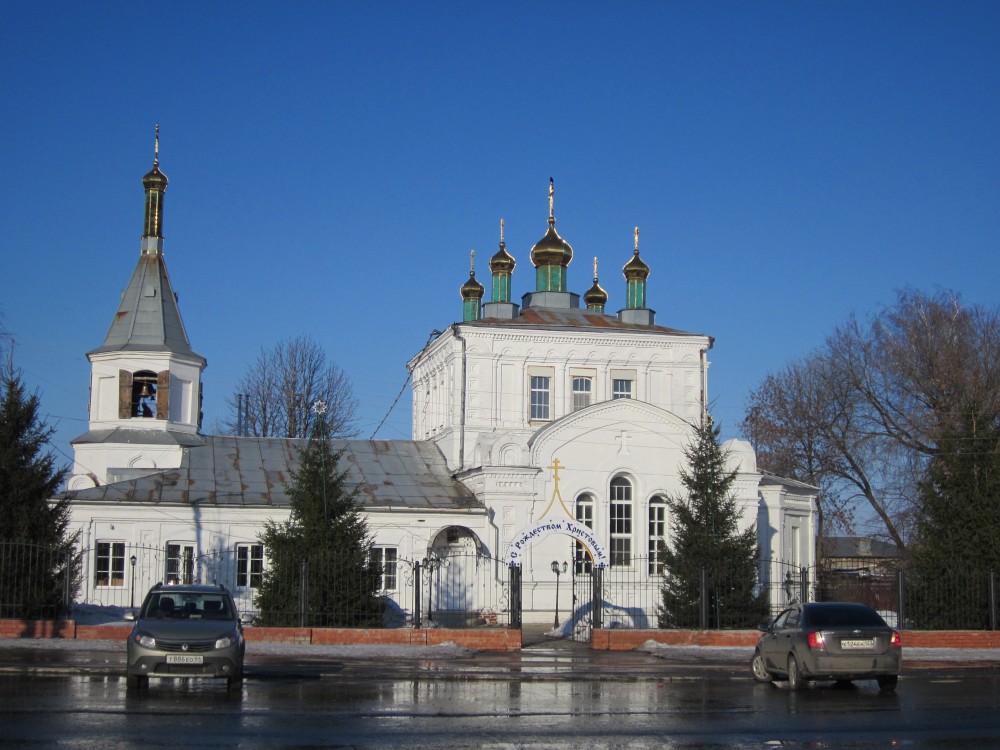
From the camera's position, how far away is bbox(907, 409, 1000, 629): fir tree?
85.7 ft

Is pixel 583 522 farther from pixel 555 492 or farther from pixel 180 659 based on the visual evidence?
pixel 180 659

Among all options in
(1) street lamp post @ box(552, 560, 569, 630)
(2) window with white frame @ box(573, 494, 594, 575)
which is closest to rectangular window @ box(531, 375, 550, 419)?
(2) window with white frame @ box(573, 494, 594, 575)

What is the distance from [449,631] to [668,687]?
7273 mm

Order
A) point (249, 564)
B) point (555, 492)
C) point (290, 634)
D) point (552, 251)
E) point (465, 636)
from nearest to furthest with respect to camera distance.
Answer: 1. point (290, 634)
2. point (465, 636)
3. point (249, 564)
4. point (555, 492)
5. point (552, 251)

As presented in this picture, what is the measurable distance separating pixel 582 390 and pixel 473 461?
4.51 m

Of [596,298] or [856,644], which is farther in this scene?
[596,298]

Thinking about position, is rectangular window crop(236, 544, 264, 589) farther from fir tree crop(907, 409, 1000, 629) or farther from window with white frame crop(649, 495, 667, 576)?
fir tree crop(907, 409, 1000, 629)

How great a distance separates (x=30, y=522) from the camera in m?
26.1

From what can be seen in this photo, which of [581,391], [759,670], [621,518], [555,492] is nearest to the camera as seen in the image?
[759,670]

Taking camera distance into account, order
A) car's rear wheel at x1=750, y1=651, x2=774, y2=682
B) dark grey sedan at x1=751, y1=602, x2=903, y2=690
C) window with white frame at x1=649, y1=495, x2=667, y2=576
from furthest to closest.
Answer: window with white frame at x1=649, y1=495, x2=667, y2=576, car's rear wheel at x1=750, y1=651, x2=774, y2=682, dark grey sedan at x1=751, y1=602, x2=903, y2=690

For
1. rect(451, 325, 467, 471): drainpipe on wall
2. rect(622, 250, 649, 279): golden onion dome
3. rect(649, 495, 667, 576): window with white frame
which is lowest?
rect(649, 495, 667, 576): window with white frame

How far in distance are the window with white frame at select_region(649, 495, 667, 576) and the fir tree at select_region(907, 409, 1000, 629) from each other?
320 inches

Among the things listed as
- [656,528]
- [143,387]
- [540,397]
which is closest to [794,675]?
[656,528]

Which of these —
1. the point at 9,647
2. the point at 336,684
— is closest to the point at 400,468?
the point at 9,647
